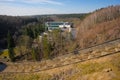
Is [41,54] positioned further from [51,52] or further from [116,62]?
[116,62]

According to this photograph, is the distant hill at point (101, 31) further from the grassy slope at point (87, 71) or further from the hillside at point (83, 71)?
the grassy slope at point (87, 71)

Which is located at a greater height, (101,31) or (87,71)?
(101,31)

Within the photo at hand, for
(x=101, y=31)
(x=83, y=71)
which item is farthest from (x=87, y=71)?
(x=101, y=31)

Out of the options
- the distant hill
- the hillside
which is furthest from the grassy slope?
the distant hill

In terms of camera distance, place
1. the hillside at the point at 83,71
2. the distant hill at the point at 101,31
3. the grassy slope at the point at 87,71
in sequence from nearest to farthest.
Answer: the grassy slope at the point at 87,71
the hillside at the point at 83,71
the distant hill at the point at 101,31

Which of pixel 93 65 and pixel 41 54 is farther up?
pixel 93 65

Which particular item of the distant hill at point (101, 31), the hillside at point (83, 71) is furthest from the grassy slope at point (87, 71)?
the distant hill at point (101, 31)

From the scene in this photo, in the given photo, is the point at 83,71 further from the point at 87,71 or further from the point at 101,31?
the point at 101,31

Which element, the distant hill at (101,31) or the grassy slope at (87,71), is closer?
the grassy slope at (87,71)

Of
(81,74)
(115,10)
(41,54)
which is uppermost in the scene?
(115,10)

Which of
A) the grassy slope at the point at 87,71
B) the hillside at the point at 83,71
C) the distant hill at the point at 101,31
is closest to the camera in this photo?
the grassy slope at the point at 87,71

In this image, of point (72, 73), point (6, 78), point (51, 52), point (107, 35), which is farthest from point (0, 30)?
point (72, 73)
